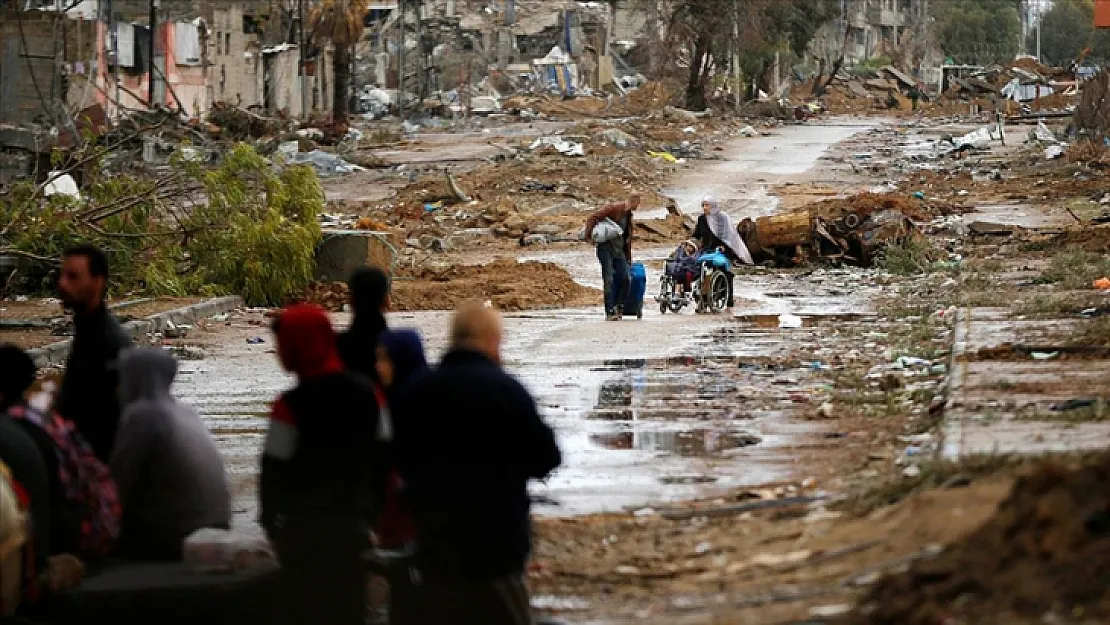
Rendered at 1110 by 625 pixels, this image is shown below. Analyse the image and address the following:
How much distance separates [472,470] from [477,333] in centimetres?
46

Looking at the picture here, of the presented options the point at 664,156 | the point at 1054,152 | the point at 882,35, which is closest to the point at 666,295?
the point at 664,156

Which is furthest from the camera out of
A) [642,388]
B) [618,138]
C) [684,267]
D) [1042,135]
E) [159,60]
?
[159,60]

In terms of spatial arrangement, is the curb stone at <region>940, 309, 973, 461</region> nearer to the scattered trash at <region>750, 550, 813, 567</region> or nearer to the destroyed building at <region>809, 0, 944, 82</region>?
the scattered trash at <region>750, 550, 813, 567</region>

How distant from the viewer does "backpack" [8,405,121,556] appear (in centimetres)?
728

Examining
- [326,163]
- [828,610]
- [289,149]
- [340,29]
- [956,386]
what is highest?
[340,29]

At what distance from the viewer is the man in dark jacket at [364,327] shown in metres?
7.43

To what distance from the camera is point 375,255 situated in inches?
966

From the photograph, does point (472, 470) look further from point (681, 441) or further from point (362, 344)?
point (681, 441)

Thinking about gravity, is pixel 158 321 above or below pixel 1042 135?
below

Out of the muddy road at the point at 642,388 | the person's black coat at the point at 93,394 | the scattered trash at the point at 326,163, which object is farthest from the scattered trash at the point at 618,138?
the person's black coat at the point at 93,394

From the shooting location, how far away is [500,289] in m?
23.9

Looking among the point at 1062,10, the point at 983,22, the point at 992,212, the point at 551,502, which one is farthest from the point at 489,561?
the point at 1062,10

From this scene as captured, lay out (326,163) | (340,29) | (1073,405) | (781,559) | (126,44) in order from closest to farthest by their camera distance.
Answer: (781,559) < (1073,405) < (326,163) < (126,44) < (340,29)

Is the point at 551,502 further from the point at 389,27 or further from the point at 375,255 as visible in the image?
the point at 389,27
